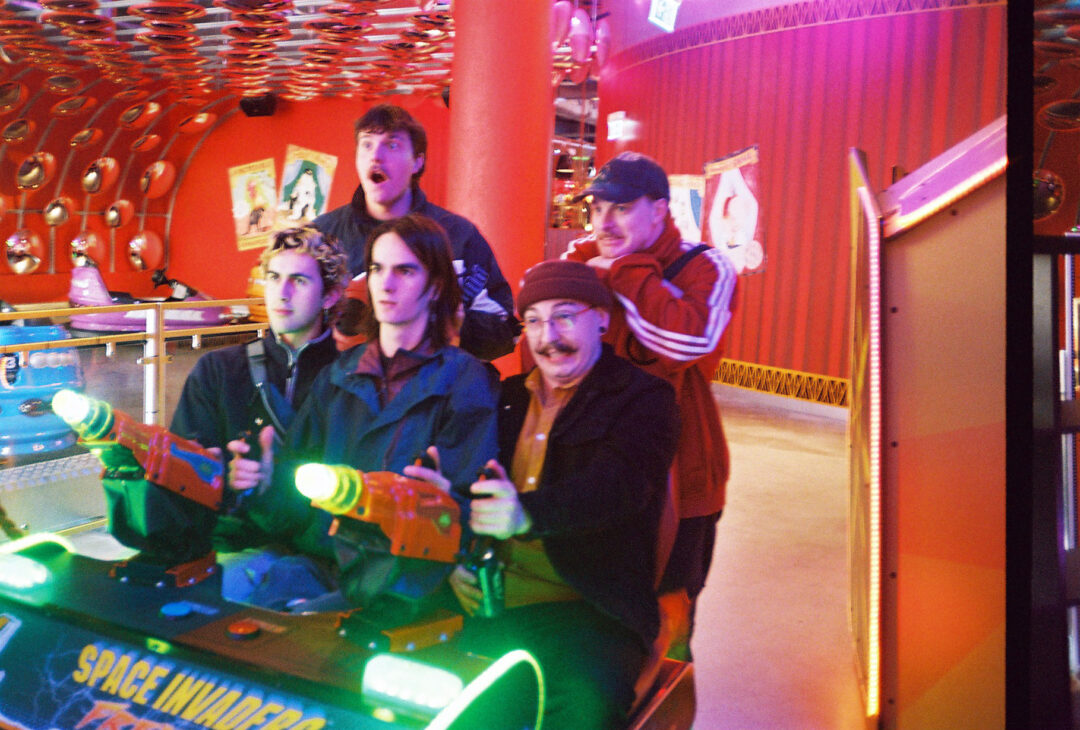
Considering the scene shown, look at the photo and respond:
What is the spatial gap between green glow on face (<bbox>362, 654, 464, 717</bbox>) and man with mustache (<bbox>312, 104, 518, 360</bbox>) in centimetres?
56

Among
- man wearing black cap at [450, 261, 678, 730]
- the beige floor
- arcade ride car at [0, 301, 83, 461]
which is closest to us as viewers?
man wearing black cap at [450, 261, 678, 730]

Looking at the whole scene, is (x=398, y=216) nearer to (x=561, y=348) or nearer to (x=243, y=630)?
(x=561, y=348)

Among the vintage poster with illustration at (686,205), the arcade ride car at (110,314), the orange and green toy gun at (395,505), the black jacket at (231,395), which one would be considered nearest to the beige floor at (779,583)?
the vintage poster with illustration at (686,205)

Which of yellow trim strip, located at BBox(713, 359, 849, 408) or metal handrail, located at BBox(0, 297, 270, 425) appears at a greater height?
metal handrail, located at BBox(0, 297, 270, 425)

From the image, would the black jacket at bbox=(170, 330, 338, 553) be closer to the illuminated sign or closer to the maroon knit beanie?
the maroon knit beanie

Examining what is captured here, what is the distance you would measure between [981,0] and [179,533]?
6.61ft

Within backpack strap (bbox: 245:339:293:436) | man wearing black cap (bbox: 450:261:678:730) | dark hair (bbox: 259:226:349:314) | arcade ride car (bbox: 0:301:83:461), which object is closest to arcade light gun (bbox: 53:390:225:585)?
backpack strap (bbox: 245:339:293:436)

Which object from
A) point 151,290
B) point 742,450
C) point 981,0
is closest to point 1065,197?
point 981,0

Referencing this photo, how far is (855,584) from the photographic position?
97.7 inches

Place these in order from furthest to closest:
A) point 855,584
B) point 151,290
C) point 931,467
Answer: point 151,290, point 855,584, point 931,467

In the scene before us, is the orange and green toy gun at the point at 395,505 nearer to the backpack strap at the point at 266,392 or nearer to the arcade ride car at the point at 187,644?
the arcade ride car at the point at 187,644

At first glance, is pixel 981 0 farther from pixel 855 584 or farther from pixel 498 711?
pixel 498 711

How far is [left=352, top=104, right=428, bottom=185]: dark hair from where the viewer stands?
63.0 inches

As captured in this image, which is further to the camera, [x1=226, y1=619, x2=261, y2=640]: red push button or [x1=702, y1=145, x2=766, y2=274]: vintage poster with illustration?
[x1=702, y1=145, x2=766, y2=274]: vintage poster with illustration
